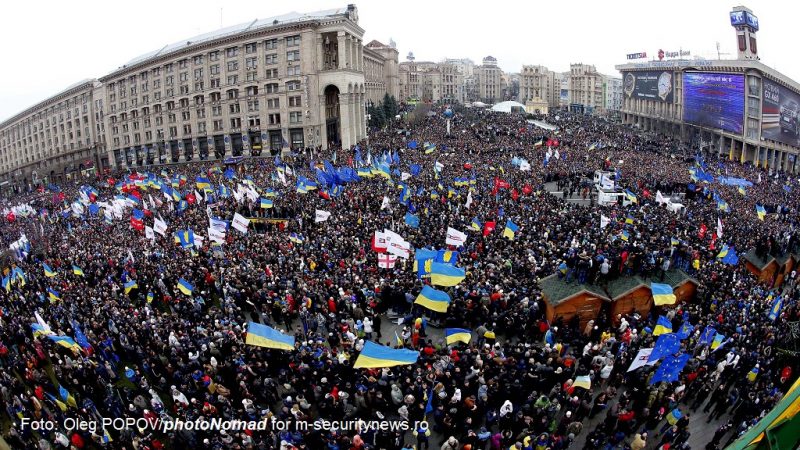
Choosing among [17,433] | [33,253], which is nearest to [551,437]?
[17,433]

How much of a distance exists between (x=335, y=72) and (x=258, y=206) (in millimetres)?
35704

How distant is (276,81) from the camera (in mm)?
63469

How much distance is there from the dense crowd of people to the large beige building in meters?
36.2

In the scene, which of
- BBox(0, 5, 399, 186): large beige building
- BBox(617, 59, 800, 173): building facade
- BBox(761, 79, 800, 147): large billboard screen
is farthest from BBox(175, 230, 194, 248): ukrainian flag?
BBox(761, 79, 800, 147): large billboard screen

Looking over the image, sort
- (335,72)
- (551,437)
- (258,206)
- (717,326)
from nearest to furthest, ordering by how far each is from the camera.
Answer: (551,437), (717,326), (258,206), (335,72)

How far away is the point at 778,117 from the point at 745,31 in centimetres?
1276

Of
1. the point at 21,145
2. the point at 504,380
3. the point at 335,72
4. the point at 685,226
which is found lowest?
the point at 504,380

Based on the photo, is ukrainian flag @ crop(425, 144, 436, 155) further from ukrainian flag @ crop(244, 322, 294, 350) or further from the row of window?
ukrainian flag @ crop(244, 322, 294, 350)

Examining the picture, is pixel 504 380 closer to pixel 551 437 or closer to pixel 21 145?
pixel 551 437

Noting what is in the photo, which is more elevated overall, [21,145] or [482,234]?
[21,145]

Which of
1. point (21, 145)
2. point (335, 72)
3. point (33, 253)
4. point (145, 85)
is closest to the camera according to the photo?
point (33, 253)

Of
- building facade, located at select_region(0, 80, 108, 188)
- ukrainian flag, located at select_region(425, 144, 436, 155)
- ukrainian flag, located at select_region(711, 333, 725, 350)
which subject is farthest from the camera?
building facade, located at select_region(0, 80, 108, 188)

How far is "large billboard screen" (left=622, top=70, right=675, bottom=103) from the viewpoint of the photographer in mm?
84625

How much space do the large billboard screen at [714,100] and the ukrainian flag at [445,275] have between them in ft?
210
